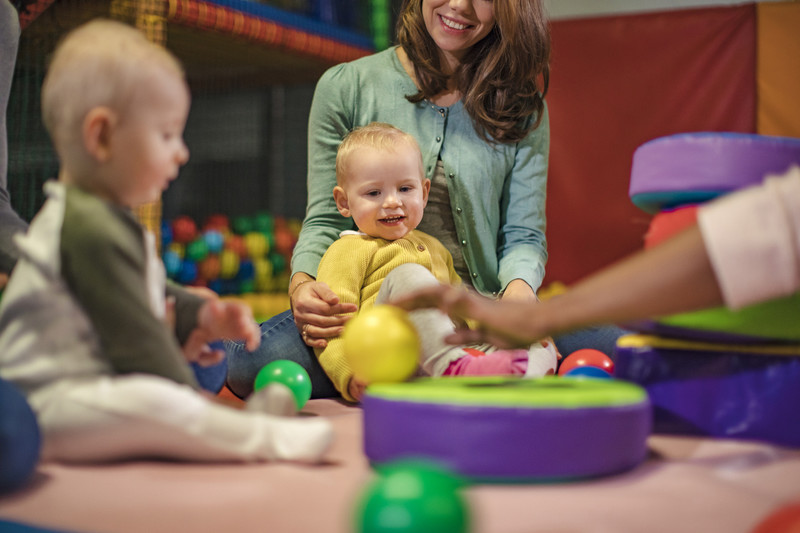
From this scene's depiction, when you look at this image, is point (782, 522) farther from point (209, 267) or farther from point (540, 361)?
point (209, 267)

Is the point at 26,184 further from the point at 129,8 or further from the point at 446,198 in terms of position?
the point at 446,198

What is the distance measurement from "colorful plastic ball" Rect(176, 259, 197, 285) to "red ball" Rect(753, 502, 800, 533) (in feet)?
7.34

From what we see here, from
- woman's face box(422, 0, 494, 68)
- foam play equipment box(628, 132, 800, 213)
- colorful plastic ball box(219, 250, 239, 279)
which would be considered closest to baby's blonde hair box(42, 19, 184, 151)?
foam play equipment box(628, 132, 800, 213)

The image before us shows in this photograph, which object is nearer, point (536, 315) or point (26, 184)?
point (536, 315)

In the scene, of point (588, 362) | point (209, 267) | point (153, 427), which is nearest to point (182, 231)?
point (209, 267)

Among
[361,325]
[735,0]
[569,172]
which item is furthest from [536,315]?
[735,0]

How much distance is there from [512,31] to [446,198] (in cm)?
35

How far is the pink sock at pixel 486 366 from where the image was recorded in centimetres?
116

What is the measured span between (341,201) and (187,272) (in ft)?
4.30

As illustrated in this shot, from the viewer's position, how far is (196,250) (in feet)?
8.65

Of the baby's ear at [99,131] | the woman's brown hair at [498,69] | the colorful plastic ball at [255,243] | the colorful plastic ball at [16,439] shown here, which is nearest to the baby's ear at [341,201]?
the woman's brown hair at [498,69]

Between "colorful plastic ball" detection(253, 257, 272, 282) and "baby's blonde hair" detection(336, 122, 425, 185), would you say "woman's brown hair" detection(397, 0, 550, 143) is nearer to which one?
"baby's blonde hair" detection(336, 122, 425, 185)

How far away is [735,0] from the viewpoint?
118 inches

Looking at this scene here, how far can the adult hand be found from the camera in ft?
2.61
